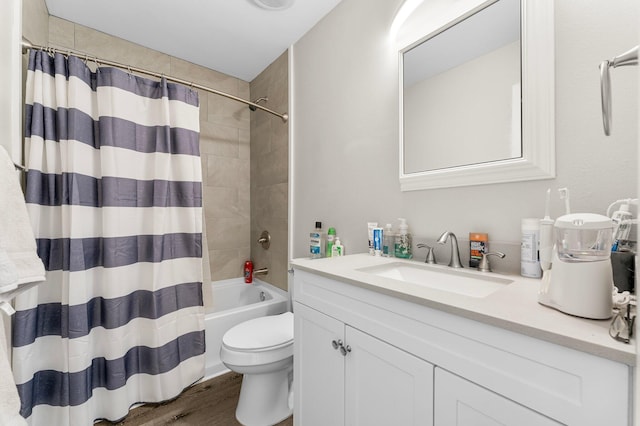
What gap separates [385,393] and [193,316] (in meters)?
1.27

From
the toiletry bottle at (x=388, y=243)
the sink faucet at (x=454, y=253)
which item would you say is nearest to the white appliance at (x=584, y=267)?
the sink faucet at (x=454, y=253)

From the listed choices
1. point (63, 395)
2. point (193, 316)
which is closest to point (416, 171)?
point (193, 316)

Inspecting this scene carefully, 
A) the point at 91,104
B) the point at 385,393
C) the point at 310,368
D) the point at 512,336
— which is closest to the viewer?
the point at 512,336

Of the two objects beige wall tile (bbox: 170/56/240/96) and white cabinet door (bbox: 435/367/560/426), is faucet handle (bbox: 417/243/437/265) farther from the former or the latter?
beige wall tile (bbox: 170/56/240/96)

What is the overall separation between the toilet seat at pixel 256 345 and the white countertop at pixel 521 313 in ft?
2.15

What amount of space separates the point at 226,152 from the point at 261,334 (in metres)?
1.60

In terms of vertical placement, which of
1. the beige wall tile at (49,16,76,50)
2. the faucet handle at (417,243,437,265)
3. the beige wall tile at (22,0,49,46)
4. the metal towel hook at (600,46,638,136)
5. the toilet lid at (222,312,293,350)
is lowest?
the toilet lid at (222,312,293,350)

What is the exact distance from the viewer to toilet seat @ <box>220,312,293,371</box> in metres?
1.26

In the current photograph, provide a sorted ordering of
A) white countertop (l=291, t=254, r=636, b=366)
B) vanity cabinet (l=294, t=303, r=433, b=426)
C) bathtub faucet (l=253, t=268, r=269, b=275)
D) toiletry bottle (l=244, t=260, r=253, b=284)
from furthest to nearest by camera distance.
Result: 1. toiletry bottle (l=244, t=260, r=253, b=284)
2. bathtub faucet (l=253, t=268, r=269, b=275)
3. vanity cabinet (l=294, t=303, r=433, b=426)
4. white countertop (l=291, t=254, r=636, b=366)

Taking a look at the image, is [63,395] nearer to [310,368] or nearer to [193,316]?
[193,316]

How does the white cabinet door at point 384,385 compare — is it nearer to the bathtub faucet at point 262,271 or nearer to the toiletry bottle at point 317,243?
the toiletry bottle at point 317,243

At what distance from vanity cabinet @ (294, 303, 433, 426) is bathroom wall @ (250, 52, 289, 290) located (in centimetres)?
100

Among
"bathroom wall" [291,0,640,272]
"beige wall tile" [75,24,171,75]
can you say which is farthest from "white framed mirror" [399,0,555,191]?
"beige wall tile" [75,24,171,75]

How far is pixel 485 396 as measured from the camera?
1.87ft
